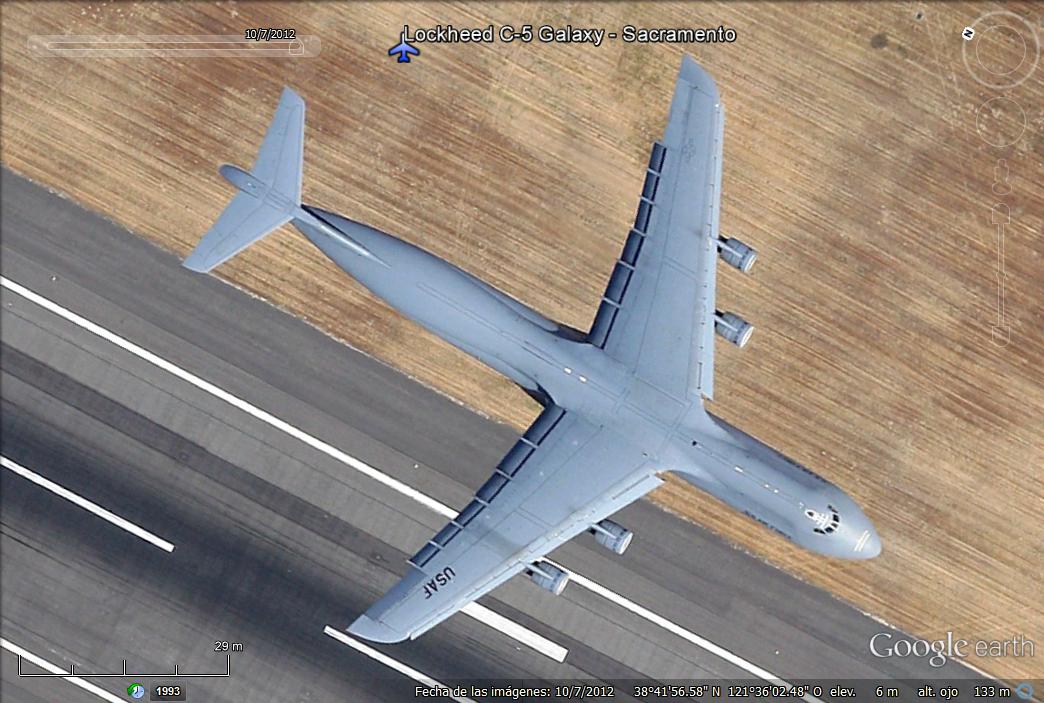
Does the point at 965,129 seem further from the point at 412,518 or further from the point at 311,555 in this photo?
the point at 311,555

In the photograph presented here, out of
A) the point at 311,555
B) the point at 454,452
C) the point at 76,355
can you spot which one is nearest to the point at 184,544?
the point at 311,555

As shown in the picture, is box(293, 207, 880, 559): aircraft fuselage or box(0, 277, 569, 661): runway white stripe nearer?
box(293, 207, 880, 559): aircraft fuselage

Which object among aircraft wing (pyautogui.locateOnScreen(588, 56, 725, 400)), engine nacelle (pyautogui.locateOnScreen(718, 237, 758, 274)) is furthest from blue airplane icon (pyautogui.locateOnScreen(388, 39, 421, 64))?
engine nacelle (pyautogui.locateOnScreen(718, 237, 758, 274))

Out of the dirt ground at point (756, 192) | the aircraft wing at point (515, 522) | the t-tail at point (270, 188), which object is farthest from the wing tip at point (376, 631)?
the t-tail at point (270, 188)

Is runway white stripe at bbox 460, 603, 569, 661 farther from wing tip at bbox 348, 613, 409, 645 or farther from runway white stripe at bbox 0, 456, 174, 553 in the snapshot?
runway white stripe at bbox 0, 456, 174, 553

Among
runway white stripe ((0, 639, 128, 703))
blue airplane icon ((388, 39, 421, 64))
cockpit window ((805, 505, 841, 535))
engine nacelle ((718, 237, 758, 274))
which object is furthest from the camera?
blue airplane icon ((388, 39, 421, 64))

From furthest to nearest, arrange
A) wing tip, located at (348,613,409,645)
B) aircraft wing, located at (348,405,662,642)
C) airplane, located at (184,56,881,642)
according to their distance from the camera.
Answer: airplane, located at (184,56,881,642), aircraft wing, located at (348,405,662,642), wing tip, located at (348,613,409,645)

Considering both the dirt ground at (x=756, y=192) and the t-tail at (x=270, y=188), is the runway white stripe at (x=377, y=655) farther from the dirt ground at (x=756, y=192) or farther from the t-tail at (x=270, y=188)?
the t-tail at (x=270, y=188)
